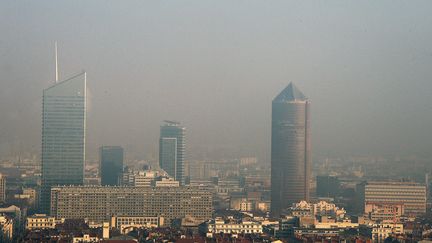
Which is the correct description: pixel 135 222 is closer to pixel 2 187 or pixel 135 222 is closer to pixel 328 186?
pixel 2 187

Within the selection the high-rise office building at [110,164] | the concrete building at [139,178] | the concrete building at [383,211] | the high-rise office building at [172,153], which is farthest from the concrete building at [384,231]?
the high-rise office building at [172,153]

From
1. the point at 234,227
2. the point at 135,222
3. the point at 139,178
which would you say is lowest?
the point at 135,222

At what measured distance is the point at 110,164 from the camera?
152 feet

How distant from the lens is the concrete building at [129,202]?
37406 mm

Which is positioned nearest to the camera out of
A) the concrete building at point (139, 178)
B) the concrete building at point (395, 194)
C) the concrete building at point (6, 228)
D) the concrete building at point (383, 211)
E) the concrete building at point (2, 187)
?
the concrete building at point (6, 228)

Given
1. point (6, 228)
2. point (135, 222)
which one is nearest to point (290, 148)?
point (135, 222)

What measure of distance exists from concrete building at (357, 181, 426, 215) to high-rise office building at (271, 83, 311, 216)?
11.9ft

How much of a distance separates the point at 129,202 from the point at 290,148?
1284 cm

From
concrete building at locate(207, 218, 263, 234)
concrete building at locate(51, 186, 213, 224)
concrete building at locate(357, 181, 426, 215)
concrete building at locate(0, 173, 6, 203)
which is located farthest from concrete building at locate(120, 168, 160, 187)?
concrete building at locate(207, 218, 263, 234)

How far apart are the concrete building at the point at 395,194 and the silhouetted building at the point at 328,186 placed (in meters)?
1.45

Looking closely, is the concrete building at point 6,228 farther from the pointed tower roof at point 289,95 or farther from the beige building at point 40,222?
the pointed tower roof at point 289,95

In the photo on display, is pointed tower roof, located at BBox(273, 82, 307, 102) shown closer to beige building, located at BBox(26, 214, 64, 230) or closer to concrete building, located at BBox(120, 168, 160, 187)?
concrete building, located at BBox(120, 168, 160, 187)

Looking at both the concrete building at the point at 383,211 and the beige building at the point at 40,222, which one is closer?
the beige building at the point at 40,222

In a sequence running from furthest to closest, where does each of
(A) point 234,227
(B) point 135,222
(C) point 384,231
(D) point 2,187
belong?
(D) point 2,187 → (B) point 135,222 → (A) point 234,227 → (C) point 384,231
